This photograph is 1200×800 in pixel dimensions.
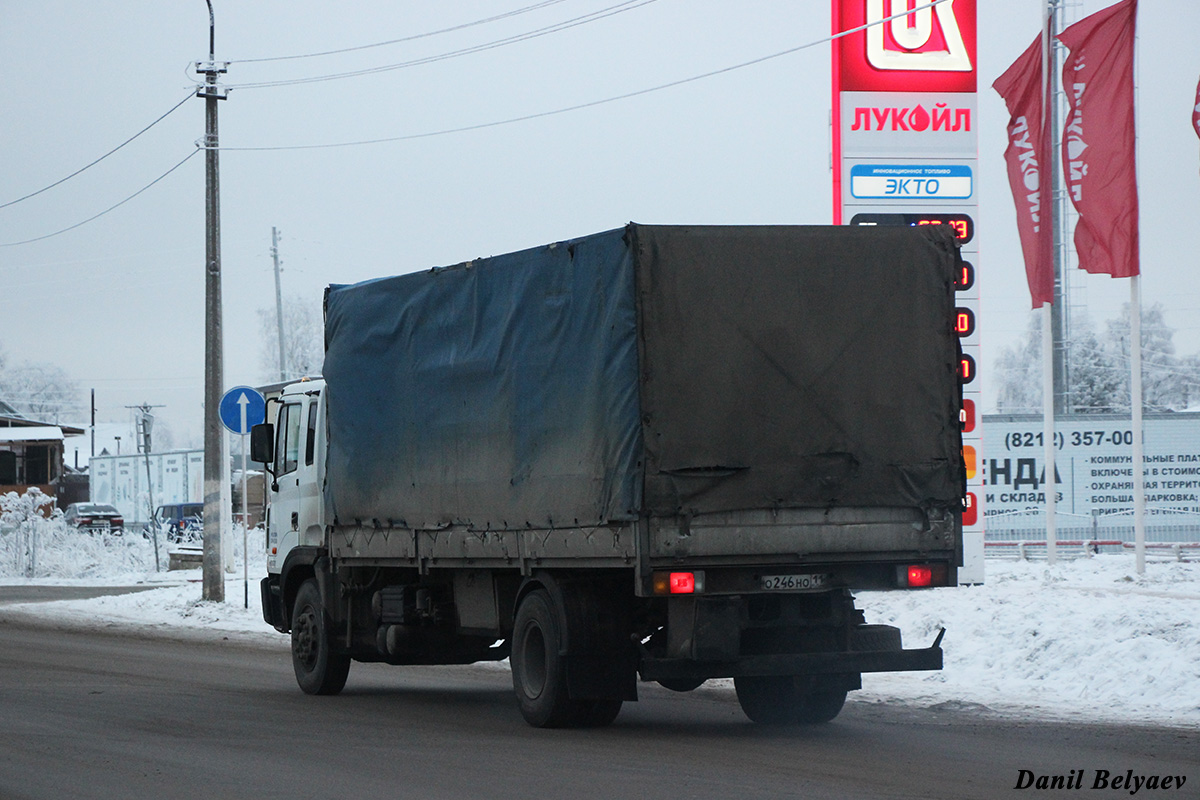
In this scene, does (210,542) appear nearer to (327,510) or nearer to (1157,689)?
(327,510)

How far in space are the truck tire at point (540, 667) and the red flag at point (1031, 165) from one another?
1160 centimetres

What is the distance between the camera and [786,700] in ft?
37.6

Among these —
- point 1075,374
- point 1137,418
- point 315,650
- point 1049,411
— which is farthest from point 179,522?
point 1075,374

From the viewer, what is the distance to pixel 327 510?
1391cm

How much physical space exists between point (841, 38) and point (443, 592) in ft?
36.7

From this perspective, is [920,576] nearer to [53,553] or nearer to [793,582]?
[793,582]

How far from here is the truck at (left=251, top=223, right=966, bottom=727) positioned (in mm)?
10070

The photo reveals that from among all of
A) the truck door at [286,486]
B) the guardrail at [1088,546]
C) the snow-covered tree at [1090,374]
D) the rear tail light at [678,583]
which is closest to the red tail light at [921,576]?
the rear tail light at [678,583]

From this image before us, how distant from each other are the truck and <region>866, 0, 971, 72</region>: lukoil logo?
10.7 meters

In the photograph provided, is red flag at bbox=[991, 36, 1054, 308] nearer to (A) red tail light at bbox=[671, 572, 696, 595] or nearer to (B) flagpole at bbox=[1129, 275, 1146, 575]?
(B) flagpole at bbox=[1129, 275, 1146, 575]

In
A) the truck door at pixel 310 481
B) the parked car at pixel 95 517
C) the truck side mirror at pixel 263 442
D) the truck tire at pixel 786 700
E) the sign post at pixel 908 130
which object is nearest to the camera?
the truck tire at pixel 786 700

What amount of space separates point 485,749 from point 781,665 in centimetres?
200

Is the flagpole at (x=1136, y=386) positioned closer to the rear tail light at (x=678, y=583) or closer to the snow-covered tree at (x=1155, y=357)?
the rear tail light at (x=678, y=583)

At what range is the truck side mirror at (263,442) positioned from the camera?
15047mm
